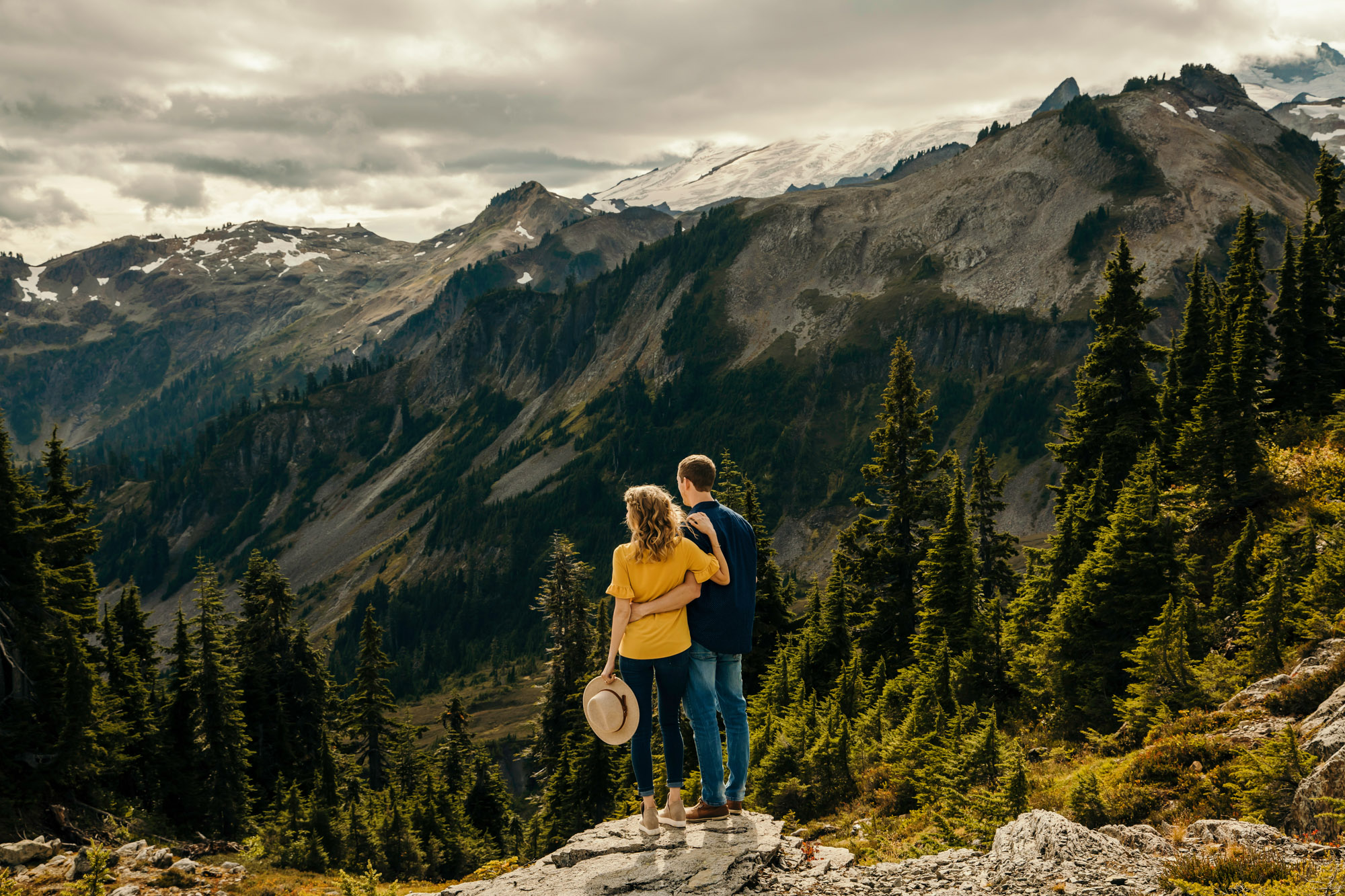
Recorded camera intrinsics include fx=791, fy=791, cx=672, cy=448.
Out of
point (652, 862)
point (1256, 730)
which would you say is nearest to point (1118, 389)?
point (1256, 730)

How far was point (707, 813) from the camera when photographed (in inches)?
422

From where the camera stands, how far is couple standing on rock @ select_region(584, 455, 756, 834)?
9672 mm

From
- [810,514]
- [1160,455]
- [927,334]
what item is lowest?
[810,514]

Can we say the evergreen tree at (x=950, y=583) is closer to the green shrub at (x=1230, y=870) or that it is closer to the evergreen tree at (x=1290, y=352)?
the evergreen tree at (x=1290, y=352)

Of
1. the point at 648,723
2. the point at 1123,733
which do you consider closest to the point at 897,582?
the point at 1123,733

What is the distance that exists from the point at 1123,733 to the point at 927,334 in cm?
18479

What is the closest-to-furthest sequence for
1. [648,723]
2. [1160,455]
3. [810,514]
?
[648,723] < [1160,455] < [810,514]

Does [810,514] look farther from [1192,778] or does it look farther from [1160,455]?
[1192,778]

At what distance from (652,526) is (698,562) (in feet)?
2.40

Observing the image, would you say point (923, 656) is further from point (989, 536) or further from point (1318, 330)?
point (1318, 330)

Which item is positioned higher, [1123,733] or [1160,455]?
[1160,455]

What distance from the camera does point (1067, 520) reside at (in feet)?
99.3

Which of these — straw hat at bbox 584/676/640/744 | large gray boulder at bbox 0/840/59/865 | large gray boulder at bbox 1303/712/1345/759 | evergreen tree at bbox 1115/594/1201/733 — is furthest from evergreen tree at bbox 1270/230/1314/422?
large gray boulder at bbox 0/840/59/865

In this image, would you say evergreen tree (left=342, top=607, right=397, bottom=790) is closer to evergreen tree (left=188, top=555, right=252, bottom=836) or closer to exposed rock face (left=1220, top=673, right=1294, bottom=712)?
evergreen tree (left=188, top=555, right=252, bottom=836)
